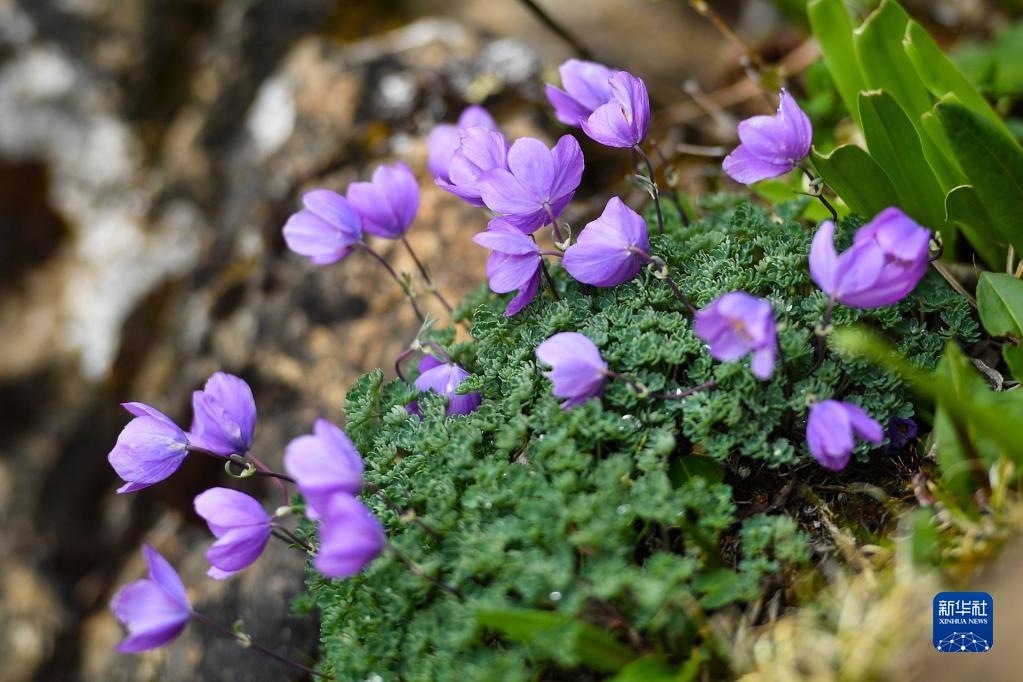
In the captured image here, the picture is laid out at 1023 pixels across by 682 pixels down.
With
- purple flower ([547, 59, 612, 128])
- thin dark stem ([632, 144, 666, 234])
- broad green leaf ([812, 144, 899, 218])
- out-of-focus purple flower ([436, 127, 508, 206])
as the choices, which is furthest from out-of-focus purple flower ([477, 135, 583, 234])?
broad green leaf ([812, 144, 899, 218])

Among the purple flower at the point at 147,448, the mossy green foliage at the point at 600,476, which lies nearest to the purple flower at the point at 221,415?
the purple flower at the point at 147,448

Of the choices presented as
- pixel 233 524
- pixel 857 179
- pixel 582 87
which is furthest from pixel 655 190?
pixel 233 524

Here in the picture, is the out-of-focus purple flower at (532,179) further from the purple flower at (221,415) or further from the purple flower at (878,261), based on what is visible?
the purple flower at (221,415)

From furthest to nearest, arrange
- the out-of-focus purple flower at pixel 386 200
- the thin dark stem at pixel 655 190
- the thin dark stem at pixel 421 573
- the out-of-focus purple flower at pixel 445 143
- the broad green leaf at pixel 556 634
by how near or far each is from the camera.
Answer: the out-of-focus purple flower at pixel 445 143 → the out-of-focus purple flower at pixel 386 200 → the thin dark stem at pixel 655 190 → the thin dark stem at pixel 421 573 → the broad green leaf at pixel 556 634

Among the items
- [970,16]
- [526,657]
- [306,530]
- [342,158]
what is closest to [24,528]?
[342,158]

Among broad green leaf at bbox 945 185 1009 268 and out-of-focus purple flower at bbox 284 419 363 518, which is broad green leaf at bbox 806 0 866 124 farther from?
out-of-focus purple flower at bbox 284 419 363 518
